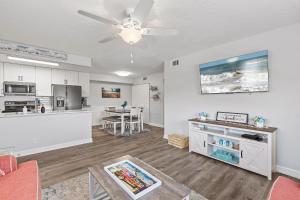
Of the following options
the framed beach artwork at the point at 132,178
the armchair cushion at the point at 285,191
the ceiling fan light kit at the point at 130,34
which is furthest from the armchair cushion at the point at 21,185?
the armchair cushion at the point at 285,191

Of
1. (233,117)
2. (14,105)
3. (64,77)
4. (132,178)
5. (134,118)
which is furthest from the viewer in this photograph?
(134,118)

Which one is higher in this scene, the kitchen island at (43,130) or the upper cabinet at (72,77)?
the upper cabinet at (72,77)

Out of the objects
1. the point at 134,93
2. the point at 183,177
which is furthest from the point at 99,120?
the point at 183,177

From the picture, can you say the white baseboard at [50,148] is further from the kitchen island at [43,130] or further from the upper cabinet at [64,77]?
the upper cabinet at [64,77]

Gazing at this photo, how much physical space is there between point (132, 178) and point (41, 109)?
3133 mm

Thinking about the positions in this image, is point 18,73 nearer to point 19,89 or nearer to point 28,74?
point 28,74

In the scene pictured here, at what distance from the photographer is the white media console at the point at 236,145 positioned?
7.25 ft

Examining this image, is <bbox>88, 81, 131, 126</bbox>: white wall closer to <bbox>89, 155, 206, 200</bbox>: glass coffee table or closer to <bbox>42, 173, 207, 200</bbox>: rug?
<bbox>42, 173, 207, 200</bbox>: rug

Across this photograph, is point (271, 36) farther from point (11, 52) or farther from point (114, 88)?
point (114, 88)

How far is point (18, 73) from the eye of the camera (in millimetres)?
4137

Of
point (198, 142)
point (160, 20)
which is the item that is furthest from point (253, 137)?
point (160, 20)

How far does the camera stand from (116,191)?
123 centimetres

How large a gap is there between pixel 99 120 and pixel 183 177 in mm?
5289

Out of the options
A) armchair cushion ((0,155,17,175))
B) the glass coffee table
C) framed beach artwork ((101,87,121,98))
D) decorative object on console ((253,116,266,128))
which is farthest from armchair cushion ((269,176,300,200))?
framed beach artwork ((101,87,121,98))
